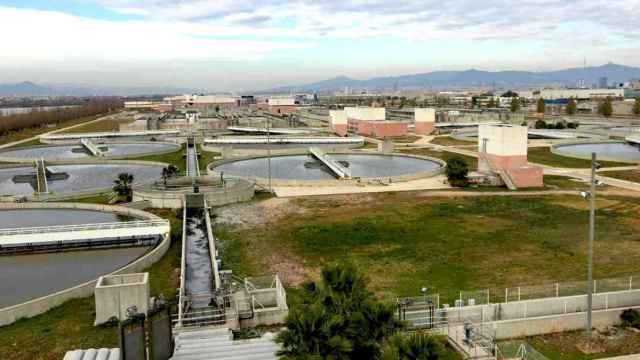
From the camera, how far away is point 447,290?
1911cm

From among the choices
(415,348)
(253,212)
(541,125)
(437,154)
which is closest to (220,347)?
(415,348)

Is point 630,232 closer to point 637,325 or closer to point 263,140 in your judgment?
point 637,325

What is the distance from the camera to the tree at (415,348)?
964 cm

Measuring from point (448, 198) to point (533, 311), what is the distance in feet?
61.3

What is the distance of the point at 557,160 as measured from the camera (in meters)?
51.6

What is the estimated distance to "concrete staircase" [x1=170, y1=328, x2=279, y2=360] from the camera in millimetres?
13180

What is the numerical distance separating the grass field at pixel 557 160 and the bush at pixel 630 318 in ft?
111

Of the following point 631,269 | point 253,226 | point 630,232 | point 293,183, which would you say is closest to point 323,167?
point 293,183

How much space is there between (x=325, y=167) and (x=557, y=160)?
21.7m

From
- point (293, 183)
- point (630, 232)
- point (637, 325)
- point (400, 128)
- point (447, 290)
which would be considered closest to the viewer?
point (637, 325)

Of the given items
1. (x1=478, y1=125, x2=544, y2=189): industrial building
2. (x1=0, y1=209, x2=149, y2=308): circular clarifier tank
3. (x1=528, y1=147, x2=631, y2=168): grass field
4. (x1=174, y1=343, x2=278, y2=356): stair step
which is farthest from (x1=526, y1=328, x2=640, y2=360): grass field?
(x1=528, y1=147, x2=631, y2=168): grass field

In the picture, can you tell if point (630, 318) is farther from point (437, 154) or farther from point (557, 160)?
point (437, 154)

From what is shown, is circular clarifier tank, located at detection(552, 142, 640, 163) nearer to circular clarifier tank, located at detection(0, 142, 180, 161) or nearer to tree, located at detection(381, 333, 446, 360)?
circular clarifier tank, located at detection(0, 142, 180, 161)

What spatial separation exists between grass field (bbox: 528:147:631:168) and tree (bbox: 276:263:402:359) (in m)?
41.2
